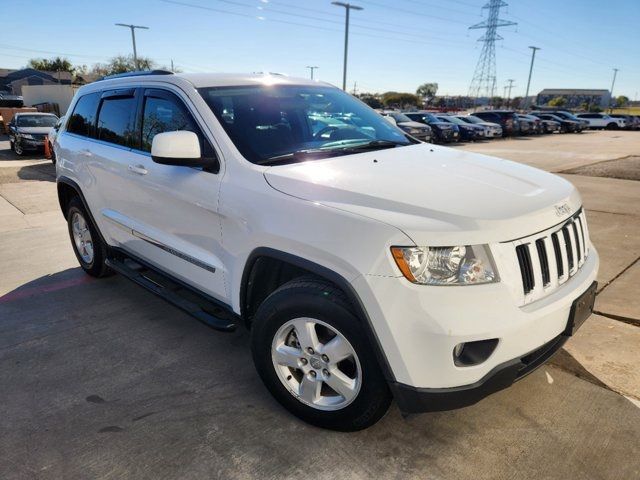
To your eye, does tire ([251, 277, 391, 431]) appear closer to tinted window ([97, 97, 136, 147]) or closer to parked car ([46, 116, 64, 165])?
tinted window ([97, 97, 136, 147])

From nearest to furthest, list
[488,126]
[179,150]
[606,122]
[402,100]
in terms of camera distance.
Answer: [179,150] → [488,126] → [606,122] → [402,100]

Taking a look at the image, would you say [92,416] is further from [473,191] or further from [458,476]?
[473,191]

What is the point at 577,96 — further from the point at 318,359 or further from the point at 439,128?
the point at 318,359

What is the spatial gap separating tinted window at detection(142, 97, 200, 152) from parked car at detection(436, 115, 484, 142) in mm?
23137

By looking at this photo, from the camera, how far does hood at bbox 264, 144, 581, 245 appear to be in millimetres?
2033

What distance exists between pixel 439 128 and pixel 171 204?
21.6m

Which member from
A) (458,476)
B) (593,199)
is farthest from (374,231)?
(593,199)

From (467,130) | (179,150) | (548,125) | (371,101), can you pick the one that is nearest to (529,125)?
(548,125)

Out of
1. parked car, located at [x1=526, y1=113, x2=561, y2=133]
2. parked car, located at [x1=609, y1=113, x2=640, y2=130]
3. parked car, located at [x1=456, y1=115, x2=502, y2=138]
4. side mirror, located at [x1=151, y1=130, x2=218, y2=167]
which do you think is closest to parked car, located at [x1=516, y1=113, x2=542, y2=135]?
parked car, located at [x1=526, y1=113, x2=561, y2=133]

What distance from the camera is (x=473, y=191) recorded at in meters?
2.34

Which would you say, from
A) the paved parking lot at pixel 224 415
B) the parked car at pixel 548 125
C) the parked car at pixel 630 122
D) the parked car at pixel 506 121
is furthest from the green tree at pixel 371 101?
→ the paved parking lot at pixel 224 415

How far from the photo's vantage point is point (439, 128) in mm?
23047

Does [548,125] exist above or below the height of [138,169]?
below

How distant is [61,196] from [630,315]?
5.40 meters
